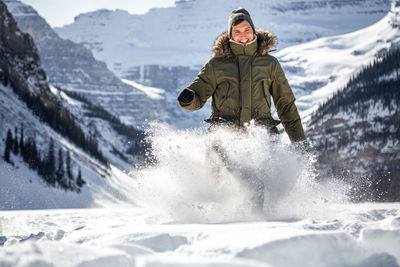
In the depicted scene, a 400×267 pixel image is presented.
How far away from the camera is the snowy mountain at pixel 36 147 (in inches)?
1309

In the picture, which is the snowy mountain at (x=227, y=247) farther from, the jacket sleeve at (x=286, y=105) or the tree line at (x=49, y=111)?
the tree line at (x=49, y=111)

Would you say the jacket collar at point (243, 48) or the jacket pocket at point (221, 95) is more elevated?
the jacket collar at point (243, 48)

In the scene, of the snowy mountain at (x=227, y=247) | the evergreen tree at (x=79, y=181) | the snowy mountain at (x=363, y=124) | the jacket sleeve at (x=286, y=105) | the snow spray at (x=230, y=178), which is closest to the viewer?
the snowy mountain at (x=227, y=247)

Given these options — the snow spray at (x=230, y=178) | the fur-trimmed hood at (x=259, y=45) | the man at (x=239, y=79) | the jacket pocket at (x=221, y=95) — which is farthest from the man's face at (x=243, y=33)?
the snow spray at (x=230, y=178)

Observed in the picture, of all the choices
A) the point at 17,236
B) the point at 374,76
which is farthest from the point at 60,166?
the point at 374,76

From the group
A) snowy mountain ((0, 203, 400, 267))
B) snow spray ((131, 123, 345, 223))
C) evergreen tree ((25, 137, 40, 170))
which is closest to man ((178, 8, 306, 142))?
snow spray ((131, 123, 345, 223))

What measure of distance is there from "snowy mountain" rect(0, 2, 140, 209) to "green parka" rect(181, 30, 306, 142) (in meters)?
18.6

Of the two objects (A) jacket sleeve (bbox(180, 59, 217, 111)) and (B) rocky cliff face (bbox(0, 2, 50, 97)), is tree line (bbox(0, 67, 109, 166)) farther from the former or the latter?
(A) jacket sleeve (bbox(180, 59, 217, 111))

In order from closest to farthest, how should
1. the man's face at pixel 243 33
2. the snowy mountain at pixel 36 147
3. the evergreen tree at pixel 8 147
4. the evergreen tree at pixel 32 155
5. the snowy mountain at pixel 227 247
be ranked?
the snowy mountain at pixel 227 247, the man's face at pixel 243 33, the snowy mountain at pixel 36 147, the evergreen tree at pixel 8 147, the evergreen tree at pixel 32 155

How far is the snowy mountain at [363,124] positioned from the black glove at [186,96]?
301ft

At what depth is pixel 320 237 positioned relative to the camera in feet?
10.2

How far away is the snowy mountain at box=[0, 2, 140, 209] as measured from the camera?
33.2m

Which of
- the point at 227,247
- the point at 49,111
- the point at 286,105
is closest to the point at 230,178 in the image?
the point at 286,105

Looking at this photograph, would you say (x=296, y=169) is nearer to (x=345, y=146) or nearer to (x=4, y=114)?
(x=4, y=114)
